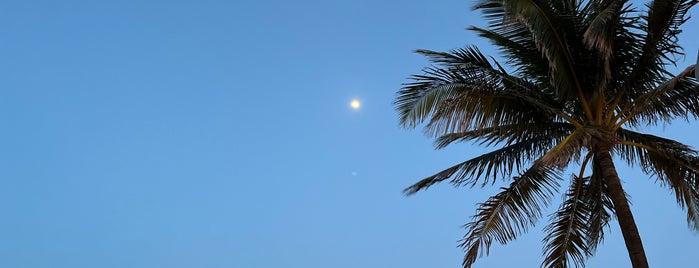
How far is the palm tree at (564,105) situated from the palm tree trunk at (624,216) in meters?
0.02

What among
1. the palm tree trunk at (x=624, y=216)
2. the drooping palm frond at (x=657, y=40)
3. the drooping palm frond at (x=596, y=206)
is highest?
the drooping palm frond at (x=657, y=40)

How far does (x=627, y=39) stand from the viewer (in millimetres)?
8898

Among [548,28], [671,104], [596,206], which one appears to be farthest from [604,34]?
[596,206]

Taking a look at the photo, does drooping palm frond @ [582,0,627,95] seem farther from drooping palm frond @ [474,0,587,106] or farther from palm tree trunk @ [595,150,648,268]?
palm tree trunk @ [595,150,648,268]

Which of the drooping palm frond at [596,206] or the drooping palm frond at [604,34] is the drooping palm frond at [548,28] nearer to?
the drooping palm frond at [604,34]

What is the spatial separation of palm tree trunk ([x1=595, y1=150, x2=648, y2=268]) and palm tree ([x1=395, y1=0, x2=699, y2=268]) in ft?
0.05

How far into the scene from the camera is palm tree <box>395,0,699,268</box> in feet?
27.7

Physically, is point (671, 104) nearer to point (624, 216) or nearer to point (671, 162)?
point (671, 162)

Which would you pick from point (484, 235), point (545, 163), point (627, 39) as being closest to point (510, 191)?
point (484, 235)

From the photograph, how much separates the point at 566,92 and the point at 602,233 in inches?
115

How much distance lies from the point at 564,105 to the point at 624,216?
198 centimetres

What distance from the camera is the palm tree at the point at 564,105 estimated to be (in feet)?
27.7

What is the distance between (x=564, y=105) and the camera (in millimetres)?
9328

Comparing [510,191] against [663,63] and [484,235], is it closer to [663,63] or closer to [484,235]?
[484,235]
